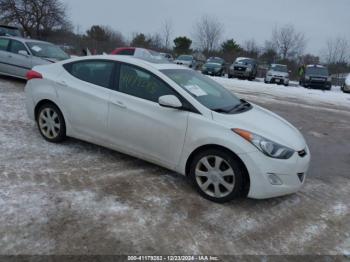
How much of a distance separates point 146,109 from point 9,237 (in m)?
2.14

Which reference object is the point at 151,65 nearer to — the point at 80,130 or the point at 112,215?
the point at 80,130

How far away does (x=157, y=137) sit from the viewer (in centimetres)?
434

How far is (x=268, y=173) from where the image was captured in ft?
12.5

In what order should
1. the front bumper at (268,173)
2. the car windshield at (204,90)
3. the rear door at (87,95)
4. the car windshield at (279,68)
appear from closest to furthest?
the front bumper at (268,173), the car windshield at (204,90), the rear door at (87,95), the car windshield at (279,68)

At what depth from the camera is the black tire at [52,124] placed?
527 cm

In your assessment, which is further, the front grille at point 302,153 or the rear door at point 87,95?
the rear door at point 87,95

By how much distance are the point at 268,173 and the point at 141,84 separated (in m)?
2.01

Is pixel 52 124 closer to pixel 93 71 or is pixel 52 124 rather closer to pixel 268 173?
pixel 93 71

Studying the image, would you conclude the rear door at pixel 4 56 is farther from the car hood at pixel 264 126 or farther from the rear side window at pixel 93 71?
the car hood at pixel 264 126

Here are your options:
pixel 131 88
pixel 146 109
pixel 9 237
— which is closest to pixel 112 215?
pixel 9 237

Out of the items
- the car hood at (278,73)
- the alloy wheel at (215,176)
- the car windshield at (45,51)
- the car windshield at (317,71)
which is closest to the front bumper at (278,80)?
the car hood at (278,73)

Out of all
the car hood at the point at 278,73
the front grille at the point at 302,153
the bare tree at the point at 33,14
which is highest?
the bare tree at the point at 33,14

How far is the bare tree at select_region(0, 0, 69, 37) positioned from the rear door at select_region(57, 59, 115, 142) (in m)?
32.8

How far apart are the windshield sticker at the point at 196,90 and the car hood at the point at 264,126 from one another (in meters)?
0.46
